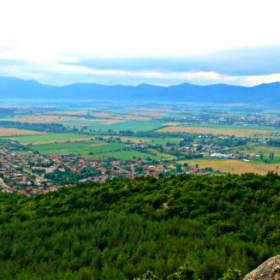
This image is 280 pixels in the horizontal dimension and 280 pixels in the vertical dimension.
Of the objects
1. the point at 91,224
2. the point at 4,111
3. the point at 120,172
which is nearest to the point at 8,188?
the point at 120,172

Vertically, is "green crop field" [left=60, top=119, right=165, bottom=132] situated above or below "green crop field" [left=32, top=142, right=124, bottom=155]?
above

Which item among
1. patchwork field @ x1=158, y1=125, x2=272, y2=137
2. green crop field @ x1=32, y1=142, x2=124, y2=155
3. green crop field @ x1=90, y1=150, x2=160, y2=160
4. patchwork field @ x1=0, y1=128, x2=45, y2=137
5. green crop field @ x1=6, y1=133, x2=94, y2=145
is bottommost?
green crop field @ x1=90, y1=150, x2=160, y2=160

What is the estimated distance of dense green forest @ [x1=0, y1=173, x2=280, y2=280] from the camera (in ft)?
47.2

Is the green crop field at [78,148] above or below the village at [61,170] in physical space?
above

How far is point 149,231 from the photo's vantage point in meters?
17.7

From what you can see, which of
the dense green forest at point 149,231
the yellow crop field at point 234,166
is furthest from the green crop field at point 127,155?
the dense green forest at point 149,231

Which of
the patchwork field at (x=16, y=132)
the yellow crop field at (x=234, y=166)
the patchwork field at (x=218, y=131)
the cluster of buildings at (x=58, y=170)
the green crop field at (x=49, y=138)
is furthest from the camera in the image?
the patchwork field at (x=218, y=131)

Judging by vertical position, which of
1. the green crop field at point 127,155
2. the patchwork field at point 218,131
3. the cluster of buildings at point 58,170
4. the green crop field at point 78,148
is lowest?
the cluster of buildings at point 58,170

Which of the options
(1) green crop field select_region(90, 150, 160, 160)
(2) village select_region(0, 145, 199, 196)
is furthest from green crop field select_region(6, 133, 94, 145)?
(1) green crop field select_region(90, 150, 160, 160)

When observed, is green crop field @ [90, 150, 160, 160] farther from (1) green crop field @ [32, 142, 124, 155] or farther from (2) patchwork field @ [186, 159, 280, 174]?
(2) patchwork field @ [186, 159, 280, 174]

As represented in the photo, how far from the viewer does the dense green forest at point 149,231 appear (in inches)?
567

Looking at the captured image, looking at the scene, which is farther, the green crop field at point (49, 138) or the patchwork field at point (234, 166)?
the green crop field at point (49, 138)

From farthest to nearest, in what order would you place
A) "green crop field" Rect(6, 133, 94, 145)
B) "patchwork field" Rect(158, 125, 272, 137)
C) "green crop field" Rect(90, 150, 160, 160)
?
"patchwork field" Rect(158, 125, 272, 137) → "green crop field" Rect(6, 133, 94, 145) → "green crop field" Rect(90, 150, 160, 160)

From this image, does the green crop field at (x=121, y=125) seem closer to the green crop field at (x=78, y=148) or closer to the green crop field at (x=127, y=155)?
the green crop field at (x=78, y=148)
